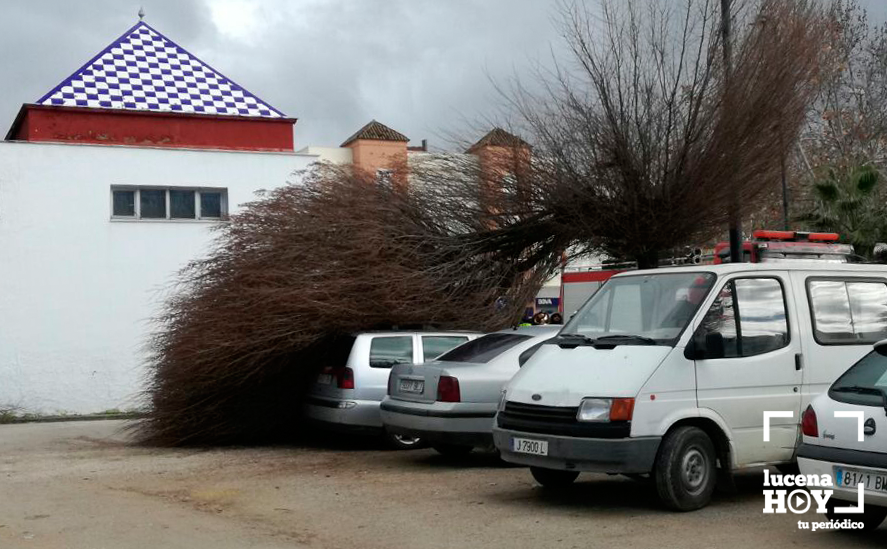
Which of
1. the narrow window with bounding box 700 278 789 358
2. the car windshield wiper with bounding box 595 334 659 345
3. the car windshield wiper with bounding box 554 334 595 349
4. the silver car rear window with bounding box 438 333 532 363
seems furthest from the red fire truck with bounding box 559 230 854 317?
the car windshield wiper with bounding box 595 334 659 345

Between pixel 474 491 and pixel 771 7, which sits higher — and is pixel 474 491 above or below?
below

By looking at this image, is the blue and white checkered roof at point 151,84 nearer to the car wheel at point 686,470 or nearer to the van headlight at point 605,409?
the van headlight at point 605,409

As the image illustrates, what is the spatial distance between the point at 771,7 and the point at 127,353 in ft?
49.7

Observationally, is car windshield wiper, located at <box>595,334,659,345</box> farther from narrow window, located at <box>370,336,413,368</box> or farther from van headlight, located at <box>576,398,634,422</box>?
narrow window, located at <box>370,336,413,368</box>

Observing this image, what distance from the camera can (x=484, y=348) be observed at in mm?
12211

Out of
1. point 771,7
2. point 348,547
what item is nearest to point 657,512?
point 348,547

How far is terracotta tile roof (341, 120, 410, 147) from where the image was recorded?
118ft

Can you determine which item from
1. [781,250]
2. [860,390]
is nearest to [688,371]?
[860,390]

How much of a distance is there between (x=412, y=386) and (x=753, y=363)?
4.04 meters

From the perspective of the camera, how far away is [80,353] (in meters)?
22.6

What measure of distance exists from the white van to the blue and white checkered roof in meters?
16.6

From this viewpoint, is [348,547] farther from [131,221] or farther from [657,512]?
[131,221]

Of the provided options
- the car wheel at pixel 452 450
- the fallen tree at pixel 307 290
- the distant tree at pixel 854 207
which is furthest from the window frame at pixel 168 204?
the distant tree at pixel 854 207

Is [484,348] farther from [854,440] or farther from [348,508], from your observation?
[854,440]
